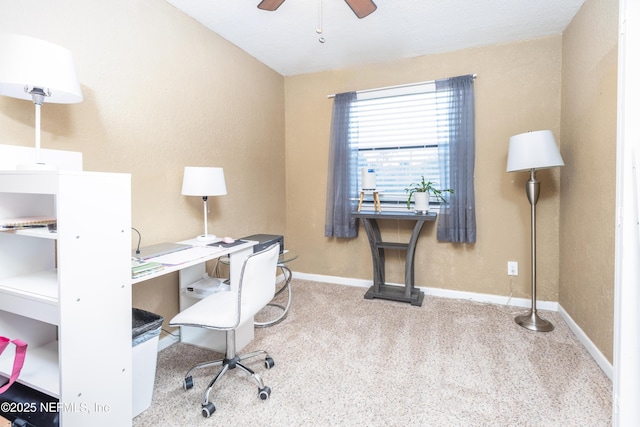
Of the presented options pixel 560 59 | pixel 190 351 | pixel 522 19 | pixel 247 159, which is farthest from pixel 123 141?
pixel 560 59

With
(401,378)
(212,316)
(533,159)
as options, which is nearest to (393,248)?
(533,159)

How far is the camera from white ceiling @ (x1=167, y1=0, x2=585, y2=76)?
2.27m

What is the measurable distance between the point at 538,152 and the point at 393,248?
4.79 ft

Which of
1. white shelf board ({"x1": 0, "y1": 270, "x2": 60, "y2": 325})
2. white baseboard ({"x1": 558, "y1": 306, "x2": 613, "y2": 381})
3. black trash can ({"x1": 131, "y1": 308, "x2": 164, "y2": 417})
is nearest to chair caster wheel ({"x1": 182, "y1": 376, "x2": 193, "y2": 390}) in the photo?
black trash can ({"x1": 131, "y1": 308, "x2": 164, "y2": 417})

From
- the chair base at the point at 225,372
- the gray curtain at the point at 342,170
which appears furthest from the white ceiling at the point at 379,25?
the chair base at the point at 225,372

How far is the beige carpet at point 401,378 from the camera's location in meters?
1.49

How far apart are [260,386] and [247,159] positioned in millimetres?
2071

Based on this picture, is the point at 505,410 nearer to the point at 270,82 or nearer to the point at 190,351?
the point at 190,351

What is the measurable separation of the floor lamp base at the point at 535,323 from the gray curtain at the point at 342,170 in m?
1.68

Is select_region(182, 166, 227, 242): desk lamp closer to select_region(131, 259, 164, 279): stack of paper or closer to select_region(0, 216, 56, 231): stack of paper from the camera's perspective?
select_region(131, 259, 164, 279): stack of paper

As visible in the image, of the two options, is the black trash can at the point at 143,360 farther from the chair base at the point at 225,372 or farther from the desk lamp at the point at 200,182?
the desk lamp at the point at 200,182

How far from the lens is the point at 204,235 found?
2.34m

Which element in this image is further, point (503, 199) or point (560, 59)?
point (503, 199)

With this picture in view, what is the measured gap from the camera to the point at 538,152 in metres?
2.28
